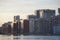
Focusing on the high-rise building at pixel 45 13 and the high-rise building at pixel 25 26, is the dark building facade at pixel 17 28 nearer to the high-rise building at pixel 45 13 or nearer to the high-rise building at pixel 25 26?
the high-rise building at pixel 25 26

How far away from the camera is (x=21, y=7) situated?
12.7 ft

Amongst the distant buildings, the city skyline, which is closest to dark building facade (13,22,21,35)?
the distant buildings

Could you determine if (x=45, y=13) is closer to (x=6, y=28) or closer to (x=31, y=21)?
(x=31, y=21)

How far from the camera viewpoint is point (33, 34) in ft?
12.3

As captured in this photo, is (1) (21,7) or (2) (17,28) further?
(1) (21,7)

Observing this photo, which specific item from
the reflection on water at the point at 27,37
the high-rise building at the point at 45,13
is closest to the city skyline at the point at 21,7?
the high-rise building at the point at 45,13

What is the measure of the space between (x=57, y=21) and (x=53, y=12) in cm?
18

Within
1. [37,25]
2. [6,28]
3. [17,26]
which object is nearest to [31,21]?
[37,25]

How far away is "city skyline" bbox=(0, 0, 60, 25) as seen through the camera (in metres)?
3.73

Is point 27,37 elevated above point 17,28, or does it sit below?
below

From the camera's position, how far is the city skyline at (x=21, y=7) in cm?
373

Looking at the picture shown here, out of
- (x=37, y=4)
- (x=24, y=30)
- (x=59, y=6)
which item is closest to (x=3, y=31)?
(x=24, y=30)

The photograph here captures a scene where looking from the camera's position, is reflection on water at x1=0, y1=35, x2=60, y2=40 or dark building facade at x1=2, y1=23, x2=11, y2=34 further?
reflection on water at x1=0, y1=35, x2=60, y2=40

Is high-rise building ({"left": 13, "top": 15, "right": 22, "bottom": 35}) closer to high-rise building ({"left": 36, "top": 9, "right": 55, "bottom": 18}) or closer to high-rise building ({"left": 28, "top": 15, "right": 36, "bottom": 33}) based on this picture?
high-rise building ({"left": 28, "top": 15, "right": 36, "bottom": 33})
